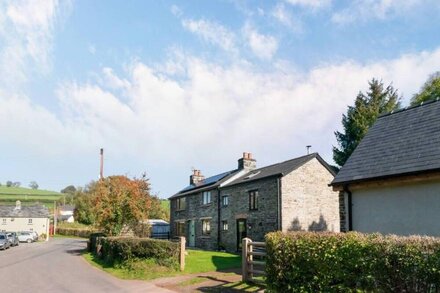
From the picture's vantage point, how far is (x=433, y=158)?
43.7ft

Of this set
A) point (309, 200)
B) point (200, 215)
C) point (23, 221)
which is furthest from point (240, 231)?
point (23, 221)

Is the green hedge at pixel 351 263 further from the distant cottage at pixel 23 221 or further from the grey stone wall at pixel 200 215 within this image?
the distant cottage at pixel 23 221

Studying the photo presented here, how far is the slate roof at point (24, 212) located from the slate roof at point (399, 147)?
225 ft

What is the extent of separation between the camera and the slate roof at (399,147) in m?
13.8

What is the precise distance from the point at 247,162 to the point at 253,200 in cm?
882

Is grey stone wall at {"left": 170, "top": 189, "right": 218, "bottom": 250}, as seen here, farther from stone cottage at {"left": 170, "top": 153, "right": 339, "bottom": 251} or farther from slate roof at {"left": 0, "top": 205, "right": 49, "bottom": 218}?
slate roof at {"left": 0, "top": 205, "right": 49, "bottom": 218}

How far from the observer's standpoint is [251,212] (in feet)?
104

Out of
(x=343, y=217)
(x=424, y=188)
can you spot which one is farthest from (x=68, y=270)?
(x=424, y=188)

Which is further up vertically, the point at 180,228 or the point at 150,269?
the point at 180,228

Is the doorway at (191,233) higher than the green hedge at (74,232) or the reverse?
higher

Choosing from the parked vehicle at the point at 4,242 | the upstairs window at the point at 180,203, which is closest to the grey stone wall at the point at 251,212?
the upstairs window at the point at 180,203

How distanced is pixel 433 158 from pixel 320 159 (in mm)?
18449

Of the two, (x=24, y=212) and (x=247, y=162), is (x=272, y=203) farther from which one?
(x=24, y=212)

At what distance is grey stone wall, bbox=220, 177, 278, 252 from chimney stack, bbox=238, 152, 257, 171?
4282mm
